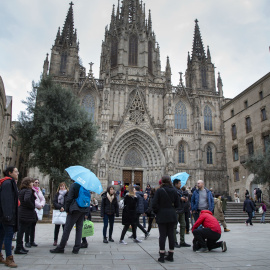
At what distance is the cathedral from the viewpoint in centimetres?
3300

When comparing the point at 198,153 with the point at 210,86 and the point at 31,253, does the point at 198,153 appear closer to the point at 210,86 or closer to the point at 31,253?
the point at 210,86

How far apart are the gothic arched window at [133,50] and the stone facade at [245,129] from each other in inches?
596

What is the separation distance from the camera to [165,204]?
5.70 m

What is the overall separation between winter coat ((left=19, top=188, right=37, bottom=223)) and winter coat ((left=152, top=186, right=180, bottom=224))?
298 centimetres

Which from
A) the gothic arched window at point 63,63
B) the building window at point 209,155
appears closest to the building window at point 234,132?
the building window at point 209,155

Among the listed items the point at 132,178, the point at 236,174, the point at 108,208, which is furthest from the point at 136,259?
the point at 236,174

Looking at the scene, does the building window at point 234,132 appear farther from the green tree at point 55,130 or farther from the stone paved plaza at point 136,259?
the stone paved plaza at point 136,259

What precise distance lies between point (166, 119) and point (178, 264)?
29447 mm

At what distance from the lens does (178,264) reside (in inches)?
203

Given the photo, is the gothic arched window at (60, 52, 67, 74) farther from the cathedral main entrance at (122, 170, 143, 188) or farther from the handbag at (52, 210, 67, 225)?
the handbag at (52, 210, 67, 225)

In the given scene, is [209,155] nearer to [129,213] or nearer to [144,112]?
[144,112]

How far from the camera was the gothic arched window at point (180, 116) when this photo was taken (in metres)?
36.1

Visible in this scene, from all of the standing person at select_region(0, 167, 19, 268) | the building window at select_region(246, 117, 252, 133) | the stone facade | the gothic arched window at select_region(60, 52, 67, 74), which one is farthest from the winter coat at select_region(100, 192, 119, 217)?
the gothic arched window at select_region(60, 52, 67, 74)

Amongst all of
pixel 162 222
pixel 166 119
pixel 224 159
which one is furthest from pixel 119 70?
pixel 162 222
